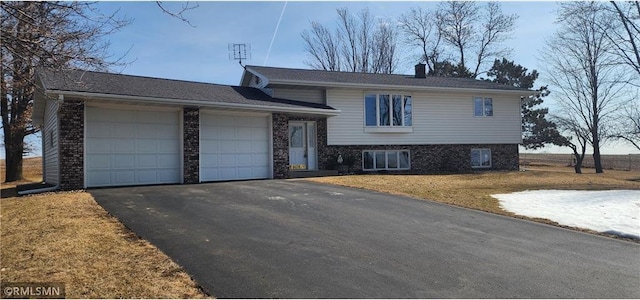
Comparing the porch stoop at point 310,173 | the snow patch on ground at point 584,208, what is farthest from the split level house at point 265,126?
the snow patch on ground at point 584,208

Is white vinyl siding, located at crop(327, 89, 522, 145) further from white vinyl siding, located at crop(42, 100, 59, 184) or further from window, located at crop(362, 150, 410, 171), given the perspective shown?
white vinyl siding, located at crop(42, 100, 59, 184)

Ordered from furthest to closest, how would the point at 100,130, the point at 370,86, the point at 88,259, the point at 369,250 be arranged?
the point at 370,86, the point at 100,130, the point at 369,250, the point at 88,259

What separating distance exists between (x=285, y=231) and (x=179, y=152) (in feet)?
28.4

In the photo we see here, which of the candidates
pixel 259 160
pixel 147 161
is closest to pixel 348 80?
pixel 259 160

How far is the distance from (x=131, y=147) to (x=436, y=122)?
561 inches

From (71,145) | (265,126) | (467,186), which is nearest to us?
(71,145)

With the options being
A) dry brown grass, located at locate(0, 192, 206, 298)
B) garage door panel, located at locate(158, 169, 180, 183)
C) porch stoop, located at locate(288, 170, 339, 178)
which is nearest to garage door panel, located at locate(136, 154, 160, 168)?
garage door panel, located at locate(158, 169, 180, 183)

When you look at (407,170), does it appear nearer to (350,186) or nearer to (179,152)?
(350,186)

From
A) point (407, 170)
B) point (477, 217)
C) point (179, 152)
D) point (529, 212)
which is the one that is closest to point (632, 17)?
point (407, 170)

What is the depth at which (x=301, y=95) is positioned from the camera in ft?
64.3

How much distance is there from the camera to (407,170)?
69.8ft

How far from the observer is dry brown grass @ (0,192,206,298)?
4383mm

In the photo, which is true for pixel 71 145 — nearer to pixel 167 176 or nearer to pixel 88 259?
pixel 167 176

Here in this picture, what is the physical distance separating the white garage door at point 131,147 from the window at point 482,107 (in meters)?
15.3
